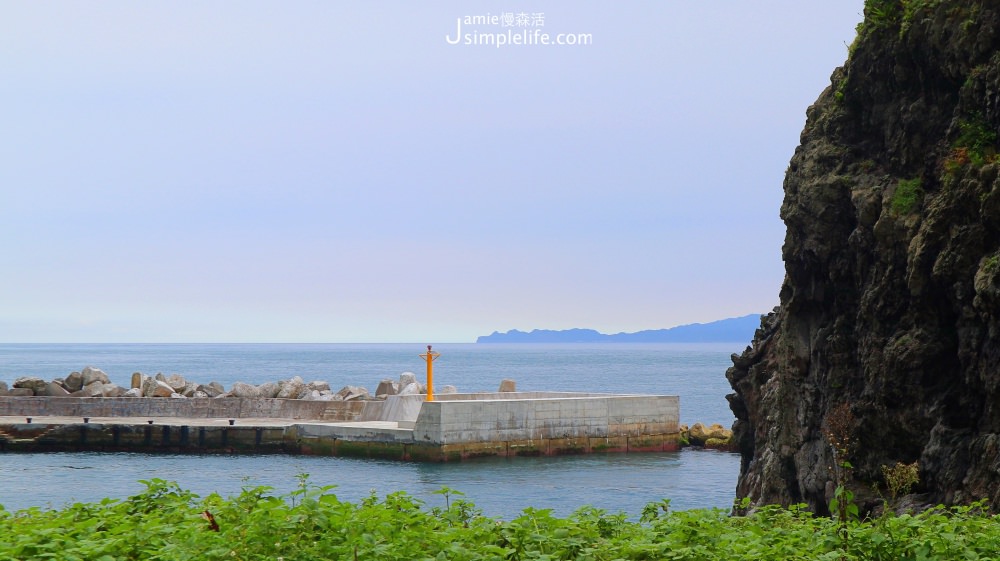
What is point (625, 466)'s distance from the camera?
121 feet

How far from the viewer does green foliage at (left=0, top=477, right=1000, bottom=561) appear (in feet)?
18.8

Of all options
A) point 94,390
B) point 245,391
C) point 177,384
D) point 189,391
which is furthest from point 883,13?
point 177,384

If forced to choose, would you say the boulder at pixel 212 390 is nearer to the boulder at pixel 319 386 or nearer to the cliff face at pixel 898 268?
the boulder at pixel 319 386

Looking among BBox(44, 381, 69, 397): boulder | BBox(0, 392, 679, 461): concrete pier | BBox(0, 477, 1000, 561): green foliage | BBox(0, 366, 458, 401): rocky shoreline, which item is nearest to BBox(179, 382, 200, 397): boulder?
BBox(0, 366, 458, 401): rocky shoreline

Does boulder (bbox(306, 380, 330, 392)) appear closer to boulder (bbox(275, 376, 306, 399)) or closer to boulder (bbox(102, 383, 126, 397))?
boulder (bbox(275, 376, 306, 399))

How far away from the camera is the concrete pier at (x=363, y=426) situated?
120 ft

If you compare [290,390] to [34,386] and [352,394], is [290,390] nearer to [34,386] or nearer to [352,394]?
[352,394]

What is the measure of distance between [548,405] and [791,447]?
2090 cm

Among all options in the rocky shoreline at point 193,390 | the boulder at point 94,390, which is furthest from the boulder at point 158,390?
the boulder at point 94,390

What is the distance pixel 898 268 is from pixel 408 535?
11.5 meters

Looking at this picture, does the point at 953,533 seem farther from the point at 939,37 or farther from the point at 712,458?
the point at 712,458

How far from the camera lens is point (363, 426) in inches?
1501

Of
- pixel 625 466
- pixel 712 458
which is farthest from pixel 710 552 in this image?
pixel 712 458

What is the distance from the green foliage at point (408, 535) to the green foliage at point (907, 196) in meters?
9.02
